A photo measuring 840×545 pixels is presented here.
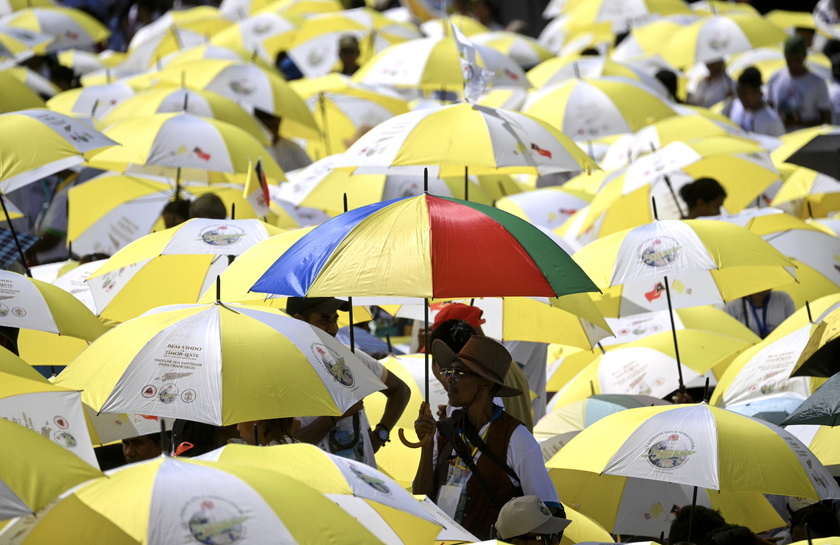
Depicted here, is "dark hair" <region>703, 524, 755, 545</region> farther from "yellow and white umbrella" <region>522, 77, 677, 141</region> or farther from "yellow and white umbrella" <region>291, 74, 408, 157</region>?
"yellow and white umbrella" <region>291, 74, 408, 157</region>

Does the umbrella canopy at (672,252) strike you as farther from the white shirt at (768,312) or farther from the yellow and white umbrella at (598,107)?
the yellow and white umbrella at (598,107)

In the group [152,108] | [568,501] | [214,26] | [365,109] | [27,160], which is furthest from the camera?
[214,26]

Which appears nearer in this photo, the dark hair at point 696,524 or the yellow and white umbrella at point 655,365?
the dark hair at point 696,524

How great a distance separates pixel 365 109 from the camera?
491 inches

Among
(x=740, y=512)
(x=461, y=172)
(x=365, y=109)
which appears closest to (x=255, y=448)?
(x=740, y=512)

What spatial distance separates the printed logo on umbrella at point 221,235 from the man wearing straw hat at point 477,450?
6.44 feet

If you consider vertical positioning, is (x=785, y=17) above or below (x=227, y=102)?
below

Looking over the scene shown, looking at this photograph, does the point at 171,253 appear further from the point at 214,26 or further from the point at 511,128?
the point at 214,26

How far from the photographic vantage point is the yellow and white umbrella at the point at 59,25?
48.7 ft

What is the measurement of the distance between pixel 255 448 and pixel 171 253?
102 inches

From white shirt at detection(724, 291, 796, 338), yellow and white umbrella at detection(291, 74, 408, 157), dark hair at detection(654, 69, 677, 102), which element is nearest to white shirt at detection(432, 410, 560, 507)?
white shirt at detection(724, 291, 796, 338)

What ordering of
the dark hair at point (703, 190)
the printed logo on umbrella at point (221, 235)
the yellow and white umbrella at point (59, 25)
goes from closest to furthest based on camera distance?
the printed logo on umbrella at point (221, 235) → the dark hair at point (703, 190) → the yellow and white umbrella at point (59, 25)

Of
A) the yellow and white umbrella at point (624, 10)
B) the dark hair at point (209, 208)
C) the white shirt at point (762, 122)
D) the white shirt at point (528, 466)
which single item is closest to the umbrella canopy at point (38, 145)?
the dark hair at point (209, 208)

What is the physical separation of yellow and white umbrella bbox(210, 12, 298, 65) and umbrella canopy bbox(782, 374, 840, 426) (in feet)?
36.1
